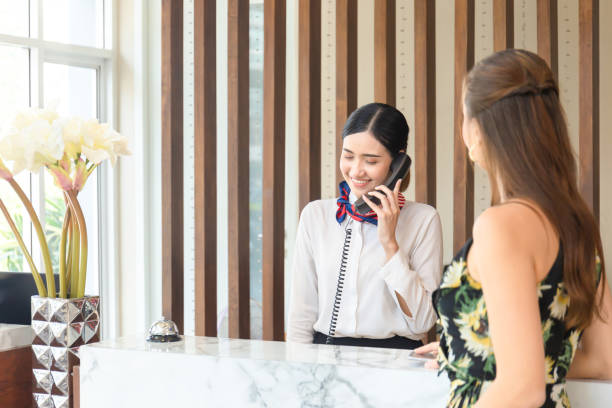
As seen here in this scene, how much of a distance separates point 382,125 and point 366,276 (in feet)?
1.50

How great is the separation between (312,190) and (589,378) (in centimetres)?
142

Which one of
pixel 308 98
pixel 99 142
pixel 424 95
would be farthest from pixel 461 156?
pixel 99 142

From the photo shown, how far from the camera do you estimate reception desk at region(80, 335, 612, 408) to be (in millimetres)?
1521

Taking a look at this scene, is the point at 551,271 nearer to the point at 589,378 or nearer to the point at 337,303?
the point at 589,378

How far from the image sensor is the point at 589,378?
1.45 m

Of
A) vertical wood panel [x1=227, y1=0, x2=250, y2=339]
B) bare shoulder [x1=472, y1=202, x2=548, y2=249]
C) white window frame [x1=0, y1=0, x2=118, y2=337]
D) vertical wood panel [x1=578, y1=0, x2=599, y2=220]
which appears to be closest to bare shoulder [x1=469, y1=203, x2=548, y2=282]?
bare shoulder [x1=472, y1=202, x2=548, y2=249]

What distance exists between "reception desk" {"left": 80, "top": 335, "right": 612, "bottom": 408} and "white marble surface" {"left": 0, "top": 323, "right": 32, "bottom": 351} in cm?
69

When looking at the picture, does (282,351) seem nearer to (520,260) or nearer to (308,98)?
(520,260)

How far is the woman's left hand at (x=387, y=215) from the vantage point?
2.02 meters

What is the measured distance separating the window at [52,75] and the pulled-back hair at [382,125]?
11.7ft

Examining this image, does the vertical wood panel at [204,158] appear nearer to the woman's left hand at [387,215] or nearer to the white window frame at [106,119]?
the woman's left hand at [387,215]

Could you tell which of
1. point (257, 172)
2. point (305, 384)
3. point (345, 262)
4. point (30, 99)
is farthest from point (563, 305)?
point (30, 99)

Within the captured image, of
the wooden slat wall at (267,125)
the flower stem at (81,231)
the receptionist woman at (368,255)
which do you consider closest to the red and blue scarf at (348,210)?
the receptionist woman at (368,255)

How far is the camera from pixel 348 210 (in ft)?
7.11
